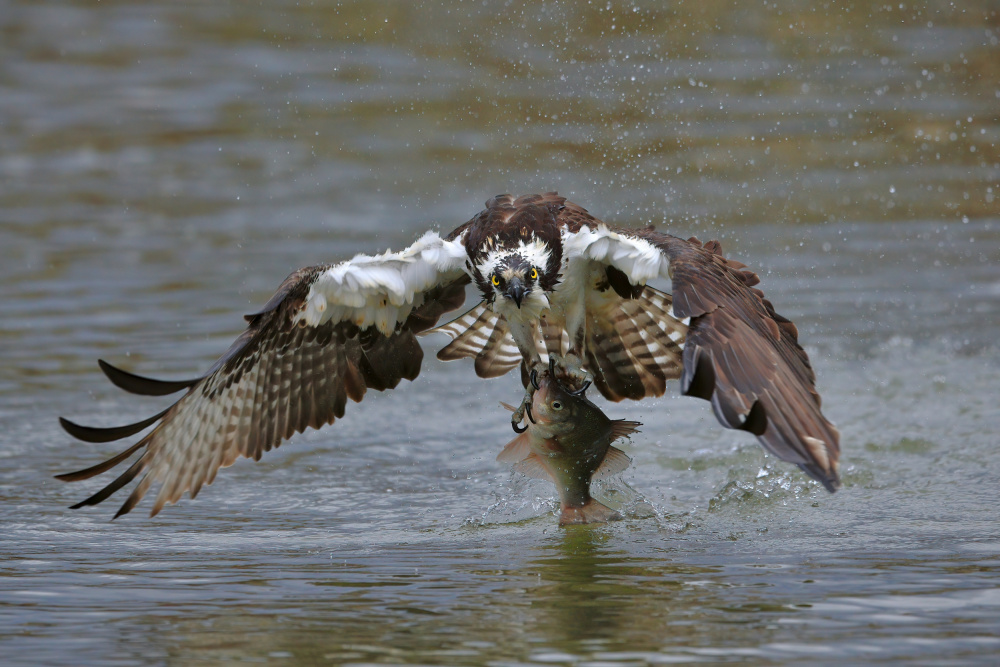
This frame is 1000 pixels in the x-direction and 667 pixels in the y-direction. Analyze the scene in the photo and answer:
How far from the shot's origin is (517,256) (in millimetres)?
6109

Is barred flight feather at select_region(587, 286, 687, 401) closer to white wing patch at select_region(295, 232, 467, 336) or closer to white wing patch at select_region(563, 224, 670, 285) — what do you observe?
white wing patch at select_region(563, 224, 670, 285)

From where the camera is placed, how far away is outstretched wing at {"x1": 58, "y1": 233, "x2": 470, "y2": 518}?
6.23 m

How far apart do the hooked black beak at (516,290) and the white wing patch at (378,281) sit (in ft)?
1.31

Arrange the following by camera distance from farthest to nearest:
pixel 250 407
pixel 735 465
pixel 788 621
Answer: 1. pixel 735 465
2. pixel 250 407
3. pixel 788 621

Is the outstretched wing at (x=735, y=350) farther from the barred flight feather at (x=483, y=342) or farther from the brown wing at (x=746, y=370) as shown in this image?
the barred flight feather at (x=483, y=342)

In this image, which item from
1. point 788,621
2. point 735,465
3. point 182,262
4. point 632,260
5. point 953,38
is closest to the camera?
point 788,621

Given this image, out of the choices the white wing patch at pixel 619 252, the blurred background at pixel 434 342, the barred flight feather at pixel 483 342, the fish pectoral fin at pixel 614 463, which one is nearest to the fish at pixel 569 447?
the fish pectoral fin at pixel 614 463

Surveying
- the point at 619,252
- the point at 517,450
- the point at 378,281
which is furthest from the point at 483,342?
the point at 619,252

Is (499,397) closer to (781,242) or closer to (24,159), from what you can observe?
(781,242)

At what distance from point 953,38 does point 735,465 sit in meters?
11.0

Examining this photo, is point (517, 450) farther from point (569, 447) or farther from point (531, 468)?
point (569, 447)

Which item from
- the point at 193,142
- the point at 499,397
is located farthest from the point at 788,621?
the point at 193,142

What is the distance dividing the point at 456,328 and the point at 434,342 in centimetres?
280

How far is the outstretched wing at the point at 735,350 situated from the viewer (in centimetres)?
458
